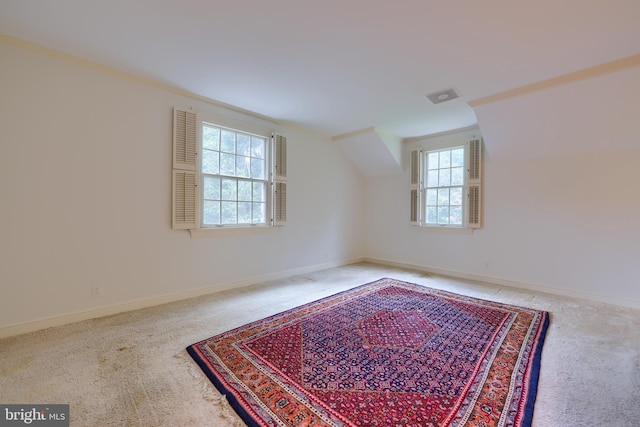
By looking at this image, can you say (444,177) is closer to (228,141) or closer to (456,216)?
(456,216)

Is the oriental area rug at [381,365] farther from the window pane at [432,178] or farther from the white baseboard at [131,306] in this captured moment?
the window pane at [432,178]

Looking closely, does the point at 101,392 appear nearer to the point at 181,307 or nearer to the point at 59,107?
the point at 181,307

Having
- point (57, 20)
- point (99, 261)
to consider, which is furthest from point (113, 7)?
point (99, 261)

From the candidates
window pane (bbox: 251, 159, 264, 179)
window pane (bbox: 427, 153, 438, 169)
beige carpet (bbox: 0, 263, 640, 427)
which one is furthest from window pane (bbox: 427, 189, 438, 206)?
window pane (bbox: 251, 159, 264, 179)

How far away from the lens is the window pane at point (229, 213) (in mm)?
3898

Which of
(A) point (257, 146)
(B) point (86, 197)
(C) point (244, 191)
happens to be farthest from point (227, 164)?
(B) point (86, 197)

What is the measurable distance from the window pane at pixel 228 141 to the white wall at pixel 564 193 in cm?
328

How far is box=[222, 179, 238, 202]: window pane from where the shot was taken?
3883 millimetres

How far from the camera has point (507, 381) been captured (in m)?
1.86

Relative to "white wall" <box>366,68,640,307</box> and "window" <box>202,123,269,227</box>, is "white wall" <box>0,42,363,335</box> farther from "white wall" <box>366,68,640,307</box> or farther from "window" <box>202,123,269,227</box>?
"white wall" <box>366,68,640,307</box>

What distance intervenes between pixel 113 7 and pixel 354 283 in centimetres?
392

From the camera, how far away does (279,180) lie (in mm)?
4449

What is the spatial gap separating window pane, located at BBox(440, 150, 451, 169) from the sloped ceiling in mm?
1589

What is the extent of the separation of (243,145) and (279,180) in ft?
2.45
